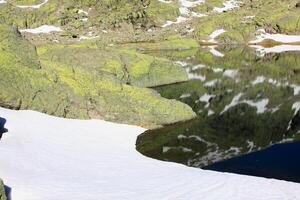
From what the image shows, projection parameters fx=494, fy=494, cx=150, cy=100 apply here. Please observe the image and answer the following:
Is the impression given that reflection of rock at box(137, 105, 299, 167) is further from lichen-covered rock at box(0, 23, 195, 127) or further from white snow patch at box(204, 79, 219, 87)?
white snow patch at box(204, 79, 219, 87)

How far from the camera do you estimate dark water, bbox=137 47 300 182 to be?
36781 mm

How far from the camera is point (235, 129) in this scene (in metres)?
47.0

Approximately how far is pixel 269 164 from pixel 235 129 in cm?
1079

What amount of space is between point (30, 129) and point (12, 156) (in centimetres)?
673

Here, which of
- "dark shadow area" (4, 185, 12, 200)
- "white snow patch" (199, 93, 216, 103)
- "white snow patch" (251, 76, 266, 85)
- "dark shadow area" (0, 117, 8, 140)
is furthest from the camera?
"white snow patch" (251, 76, 266, 85)

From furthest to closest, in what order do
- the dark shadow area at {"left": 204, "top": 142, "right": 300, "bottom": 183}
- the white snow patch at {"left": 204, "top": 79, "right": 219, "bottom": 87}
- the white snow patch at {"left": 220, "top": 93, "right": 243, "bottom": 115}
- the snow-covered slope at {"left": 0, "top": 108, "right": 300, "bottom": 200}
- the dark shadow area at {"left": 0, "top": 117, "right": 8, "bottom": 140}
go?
the white snow patch at {"left": 204, "top": 79, "right": 219, "bottom": 87} < the white snow patch at {"left": 220, "top": 93, "right": 243, "bottom": 115} < the dark shadow area at {"left": 0, "top": 117, "right": 8, "bottom": 140} < the dark shadow area at {"left": 204, "top": 142, "right": 300, "bottom": 183} < the snow-covered slope at {"left": 0, "top": 108, "right": 300, "bottom": 200}

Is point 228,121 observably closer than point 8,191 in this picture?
No

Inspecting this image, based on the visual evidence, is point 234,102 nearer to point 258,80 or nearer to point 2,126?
point 258,80

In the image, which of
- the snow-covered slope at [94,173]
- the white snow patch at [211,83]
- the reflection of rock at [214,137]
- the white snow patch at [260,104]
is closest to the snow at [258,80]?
the white snow patch at [211,83]

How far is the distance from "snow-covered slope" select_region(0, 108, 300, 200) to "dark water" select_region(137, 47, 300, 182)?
11.8ft

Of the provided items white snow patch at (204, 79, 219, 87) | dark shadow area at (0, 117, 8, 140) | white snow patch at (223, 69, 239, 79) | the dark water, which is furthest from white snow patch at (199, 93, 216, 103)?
dark shadow area at (0, 117, 8, 140)

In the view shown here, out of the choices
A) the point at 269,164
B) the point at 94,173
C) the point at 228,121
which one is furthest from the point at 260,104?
the point at 94,173

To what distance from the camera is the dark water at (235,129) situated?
36781mm

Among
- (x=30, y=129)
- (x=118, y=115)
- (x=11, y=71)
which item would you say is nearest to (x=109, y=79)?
(x=118, y=115)
